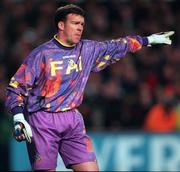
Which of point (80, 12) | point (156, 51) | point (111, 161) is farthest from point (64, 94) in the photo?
point (156, 51)

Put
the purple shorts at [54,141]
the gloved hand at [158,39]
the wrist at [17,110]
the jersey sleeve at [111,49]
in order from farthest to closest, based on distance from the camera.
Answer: the gloved hand at [158,39] → the jersey sleeve at [111,49] → the purple shorts at [54,141] → the wrist at [17,110]

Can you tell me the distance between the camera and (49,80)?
7.90 m

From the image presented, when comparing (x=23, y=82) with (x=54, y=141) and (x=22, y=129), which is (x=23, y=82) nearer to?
(x=22, y=129)

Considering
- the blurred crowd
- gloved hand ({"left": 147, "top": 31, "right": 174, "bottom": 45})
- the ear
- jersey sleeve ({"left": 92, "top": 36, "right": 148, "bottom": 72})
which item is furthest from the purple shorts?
the blurred crowd

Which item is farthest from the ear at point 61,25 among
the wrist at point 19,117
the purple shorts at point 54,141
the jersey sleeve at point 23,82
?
the wrist at point 19,117

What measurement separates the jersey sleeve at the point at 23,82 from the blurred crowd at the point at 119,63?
16.2 feet

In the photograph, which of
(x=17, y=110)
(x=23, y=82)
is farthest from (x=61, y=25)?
(x=17, y=110)

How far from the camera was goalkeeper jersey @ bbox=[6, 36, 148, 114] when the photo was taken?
7859mm

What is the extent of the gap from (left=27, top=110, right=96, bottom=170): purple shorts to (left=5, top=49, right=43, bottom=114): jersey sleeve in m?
0.26

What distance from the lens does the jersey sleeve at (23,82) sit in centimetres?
782

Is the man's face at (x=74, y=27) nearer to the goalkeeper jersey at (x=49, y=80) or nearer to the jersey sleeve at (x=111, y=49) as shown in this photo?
the goalkeeper jersey at (x=49, y=80)

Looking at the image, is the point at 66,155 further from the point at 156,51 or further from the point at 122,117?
the point at 156,51

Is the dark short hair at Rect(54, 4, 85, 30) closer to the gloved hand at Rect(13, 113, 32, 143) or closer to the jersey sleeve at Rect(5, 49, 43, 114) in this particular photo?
the jersey sleeve at Rect(5, 49, 43, 114)

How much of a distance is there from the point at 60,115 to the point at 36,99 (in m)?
0.28
